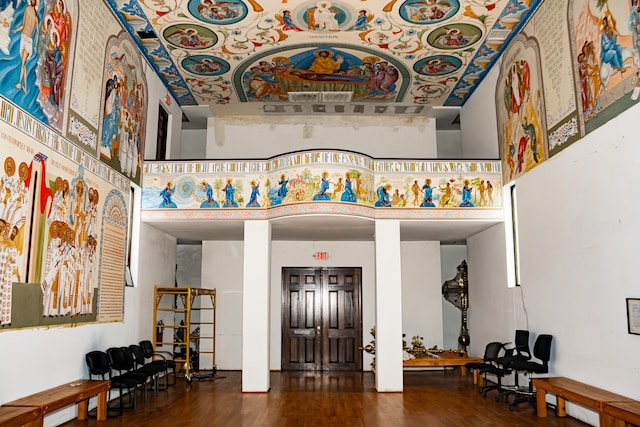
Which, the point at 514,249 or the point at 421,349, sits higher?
the point at 514,249

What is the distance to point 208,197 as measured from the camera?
458 inches

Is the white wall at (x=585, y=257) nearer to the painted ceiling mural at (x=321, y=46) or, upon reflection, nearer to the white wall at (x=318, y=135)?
the painted ceiling mural at (x=321, y=46)

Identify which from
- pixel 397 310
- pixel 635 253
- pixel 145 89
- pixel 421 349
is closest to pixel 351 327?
pixel 421 349

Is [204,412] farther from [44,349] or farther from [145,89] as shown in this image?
[145,89]

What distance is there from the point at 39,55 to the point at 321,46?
591 cm

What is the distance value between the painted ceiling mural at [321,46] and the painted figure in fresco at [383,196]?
298 centimetres

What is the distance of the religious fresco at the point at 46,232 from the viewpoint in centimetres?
684

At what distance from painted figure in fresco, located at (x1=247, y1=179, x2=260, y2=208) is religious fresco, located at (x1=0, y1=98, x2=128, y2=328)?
9.75 feet

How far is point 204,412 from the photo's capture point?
8.88m

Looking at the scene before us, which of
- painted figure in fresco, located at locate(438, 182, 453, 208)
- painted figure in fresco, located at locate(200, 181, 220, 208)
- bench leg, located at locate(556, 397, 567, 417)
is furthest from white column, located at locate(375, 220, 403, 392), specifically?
painted figure in fresco, located at locate(200, 181, 220, 208)

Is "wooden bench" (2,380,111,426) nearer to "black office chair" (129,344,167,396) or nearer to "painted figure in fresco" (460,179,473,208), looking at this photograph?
"black office chair" (129,344,167,396)

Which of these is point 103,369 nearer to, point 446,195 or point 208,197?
point 208,197

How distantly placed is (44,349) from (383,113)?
10565 millimetres

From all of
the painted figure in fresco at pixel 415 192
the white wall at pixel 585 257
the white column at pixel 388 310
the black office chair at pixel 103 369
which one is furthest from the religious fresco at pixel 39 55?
the white wall at pixel 585 257
